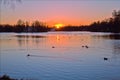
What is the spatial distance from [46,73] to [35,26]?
176108 mm

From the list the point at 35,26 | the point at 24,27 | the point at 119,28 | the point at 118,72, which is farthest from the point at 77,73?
the point at 35,26

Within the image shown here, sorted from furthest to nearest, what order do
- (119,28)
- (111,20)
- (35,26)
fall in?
(35,26) < (111,20) < (119,28)

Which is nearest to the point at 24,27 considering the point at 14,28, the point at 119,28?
the point at 14,28

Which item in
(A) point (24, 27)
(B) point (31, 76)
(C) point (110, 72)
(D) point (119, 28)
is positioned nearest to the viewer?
(B) point (31, 76)

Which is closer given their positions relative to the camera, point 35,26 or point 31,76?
point 31,76

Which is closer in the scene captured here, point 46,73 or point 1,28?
point 46,73

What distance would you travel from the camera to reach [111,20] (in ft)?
414

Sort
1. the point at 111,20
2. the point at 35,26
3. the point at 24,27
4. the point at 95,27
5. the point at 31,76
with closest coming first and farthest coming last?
1. the point at 31,76
2. the point at 111,20
3. the point at 95,27
4. the point at 24,27
5. the point at 35,26

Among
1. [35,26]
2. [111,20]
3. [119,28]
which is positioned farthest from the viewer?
[35,26]

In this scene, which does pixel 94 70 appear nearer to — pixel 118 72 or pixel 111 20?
pixel 118 72

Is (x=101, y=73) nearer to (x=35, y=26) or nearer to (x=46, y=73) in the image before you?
(x=46, y=73)

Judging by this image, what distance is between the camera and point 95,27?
549 feet

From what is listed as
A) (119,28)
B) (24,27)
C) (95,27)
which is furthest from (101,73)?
(24,27)

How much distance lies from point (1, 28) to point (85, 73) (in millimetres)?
155134
